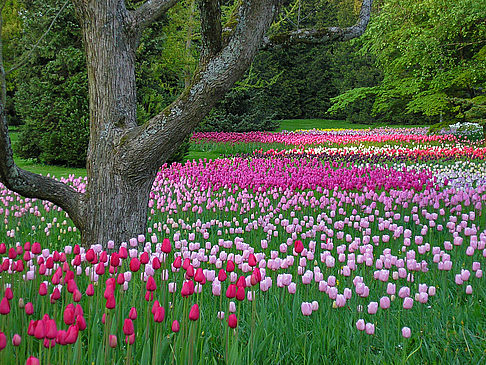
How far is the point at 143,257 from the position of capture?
8.70 feet

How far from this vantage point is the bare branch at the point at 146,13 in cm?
462

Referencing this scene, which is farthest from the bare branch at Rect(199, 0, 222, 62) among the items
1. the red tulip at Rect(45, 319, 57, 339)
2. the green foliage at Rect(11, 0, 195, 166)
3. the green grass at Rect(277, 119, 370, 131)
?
the green grass at Rect(277, 119, 370, 131)

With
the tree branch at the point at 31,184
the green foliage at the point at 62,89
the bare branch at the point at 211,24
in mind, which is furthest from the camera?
the green foliage at the point at 62,89

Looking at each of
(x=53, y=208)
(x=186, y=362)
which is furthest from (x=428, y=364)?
(x=53, y=208)

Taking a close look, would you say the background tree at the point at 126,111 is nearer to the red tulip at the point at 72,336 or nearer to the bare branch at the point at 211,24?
the bare branch at the point at 211,24

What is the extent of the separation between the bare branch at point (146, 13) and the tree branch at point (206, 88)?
2.70 ft

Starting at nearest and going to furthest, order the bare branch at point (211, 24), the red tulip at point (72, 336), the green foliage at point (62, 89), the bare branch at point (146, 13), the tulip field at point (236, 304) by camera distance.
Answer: the red tulip at point (72, 336) → the tulip field at point (236, 304) → the bare branch at point (211, 24) → the bare branch at point (146, 13) → the green foliage at point (62, 89)

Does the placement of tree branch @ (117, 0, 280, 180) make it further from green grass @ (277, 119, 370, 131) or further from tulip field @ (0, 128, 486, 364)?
green grass @ (277, 119, 370, 131)

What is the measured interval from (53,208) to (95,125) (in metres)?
2.68

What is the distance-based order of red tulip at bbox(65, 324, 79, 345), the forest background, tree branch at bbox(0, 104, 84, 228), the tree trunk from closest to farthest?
red tulip at bbox(65, 324, 79, 345) < tree branch at bbox(0, 104, 84, 228) < the tree trunk < the forest background

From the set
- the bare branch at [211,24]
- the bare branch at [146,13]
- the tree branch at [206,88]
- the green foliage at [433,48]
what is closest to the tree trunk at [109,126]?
the bare branch at [146,13]

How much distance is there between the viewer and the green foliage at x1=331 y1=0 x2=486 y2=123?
17.8 meters

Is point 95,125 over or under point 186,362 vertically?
over

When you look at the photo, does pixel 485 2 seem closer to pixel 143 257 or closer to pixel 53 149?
pixel 53 149
